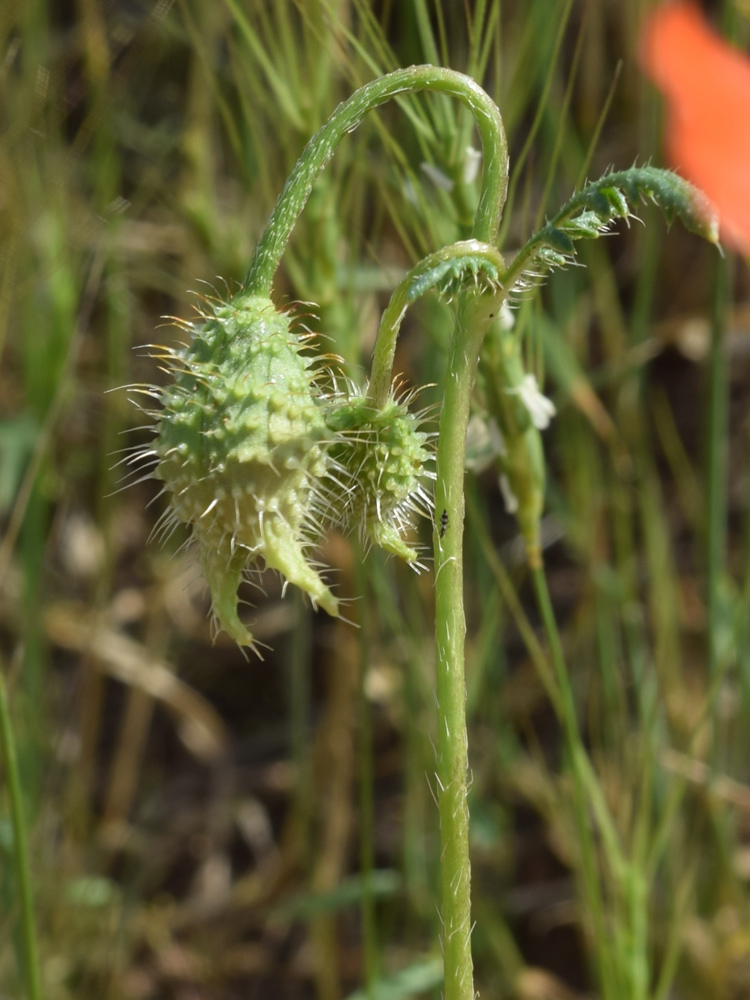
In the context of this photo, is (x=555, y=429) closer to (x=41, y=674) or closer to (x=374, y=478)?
(x=41, y=674)

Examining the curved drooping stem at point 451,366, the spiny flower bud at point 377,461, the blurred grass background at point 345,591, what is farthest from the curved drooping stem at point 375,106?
the blurred grass background at point 345,591

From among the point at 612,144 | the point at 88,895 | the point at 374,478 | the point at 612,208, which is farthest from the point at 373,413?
Result: the point at 612,144

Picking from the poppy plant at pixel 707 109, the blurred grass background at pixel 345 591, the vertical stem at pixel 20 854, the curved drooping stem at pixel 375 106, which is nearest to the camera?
the curved drooping stem at pixel 375 106

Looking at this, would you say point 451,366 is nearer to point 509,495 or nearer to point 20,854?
point 509,495

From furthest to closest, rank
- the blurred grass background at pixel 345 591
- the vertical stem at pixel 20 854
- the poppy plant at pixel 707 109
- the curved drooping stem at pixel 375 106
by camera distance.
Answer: the blurred grass background at pixel 345 591 → the poppy plant at pixel 707 109 → the vertical stem at pixel 20 854 → the curved drooping stem at pixel 375 106

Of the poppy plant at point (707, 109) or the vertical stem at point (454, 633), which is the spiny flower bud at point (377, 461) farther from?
the poppy plant at point (707, 109)

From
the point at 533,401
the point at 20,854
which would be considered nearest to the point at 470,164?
the point at 533,401
